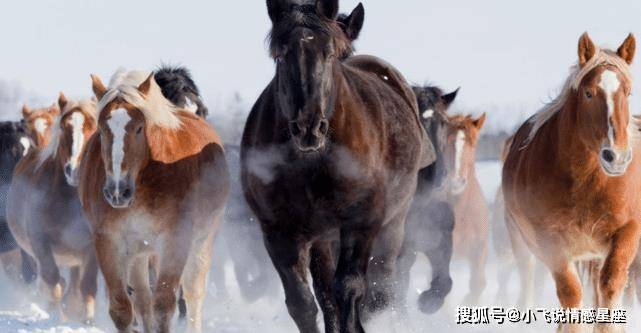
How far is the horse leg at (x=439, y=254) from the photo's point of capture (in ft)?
33.0

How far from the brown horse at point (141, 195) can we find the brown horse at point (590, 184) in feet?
7.64

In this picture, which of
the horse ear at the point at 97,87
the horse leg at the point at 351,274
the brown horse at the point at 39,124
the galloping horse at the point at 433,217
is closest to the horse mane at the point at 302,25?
the horse leg at the point at 351,274

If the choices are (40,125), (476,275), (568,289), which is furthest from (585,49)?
(40,125)

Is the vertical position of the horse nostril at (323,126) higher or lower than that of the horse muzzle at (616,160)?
higher

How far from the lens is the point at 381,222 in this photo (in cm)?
712

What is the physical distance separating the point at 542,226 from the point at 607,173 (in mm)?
744

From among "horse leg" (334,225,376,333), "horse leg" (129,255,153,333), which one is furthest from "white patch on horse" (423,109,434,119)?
"horse leg" (334,225,376,333)

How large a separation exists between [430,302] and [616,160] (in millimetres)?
3356

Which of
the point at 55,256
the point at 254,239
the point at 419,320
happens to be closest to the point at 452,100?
the point at 419,320

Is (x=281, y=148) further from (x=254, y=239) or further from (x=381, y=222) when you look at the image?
(x=254, y=239)

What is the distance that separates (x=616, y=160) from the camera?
701 cm

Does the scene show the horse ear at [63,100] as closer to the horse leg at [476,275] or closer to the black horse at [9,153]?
the black horse at [9,153]

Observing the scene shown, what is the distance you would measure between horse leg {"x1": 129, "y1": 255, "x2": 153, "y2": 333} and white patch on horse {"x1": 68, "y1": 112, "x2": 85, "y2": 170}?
2090 millimetres

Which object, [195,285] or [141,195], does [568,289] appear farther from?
[195,285]
